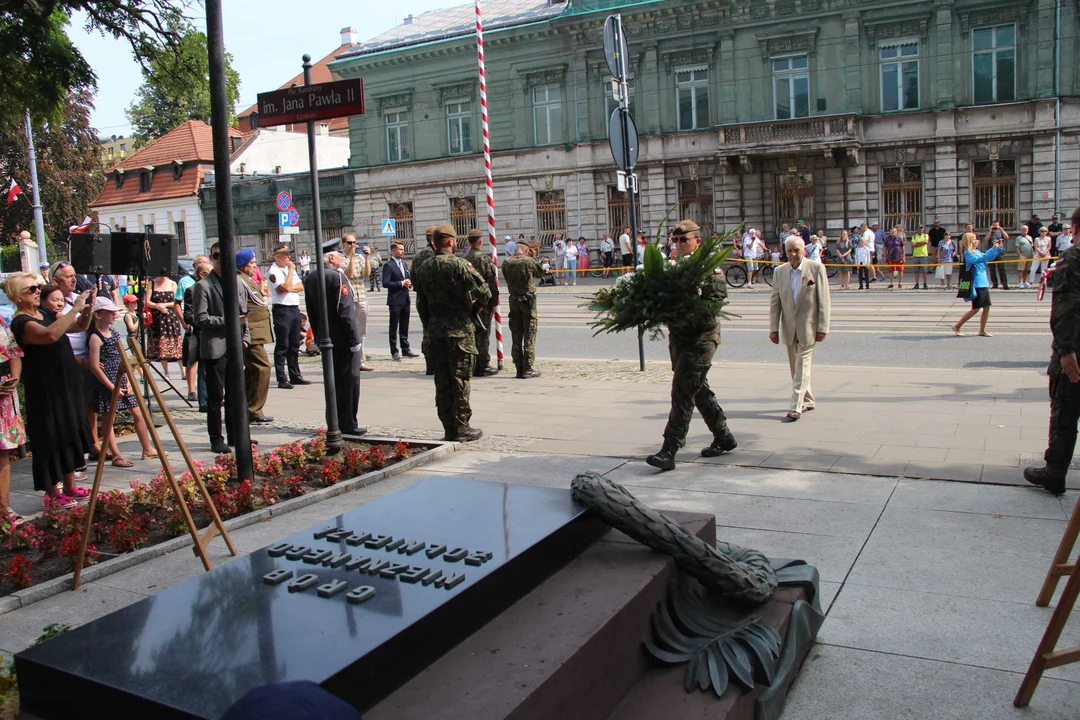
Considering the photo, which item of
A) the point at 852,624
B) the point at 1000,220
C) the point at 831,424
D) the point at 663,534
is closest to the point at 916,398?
the point at 831,424

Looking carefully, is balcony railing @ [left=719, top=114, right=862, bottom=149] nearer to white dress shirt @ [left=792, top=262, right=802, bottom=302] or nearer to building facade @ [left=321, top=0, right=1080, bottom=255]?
building facade @ [left=321, top=0, right=1080, bottom=255]

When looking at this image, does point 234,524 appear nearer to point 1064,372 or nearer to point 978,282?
point 1064,372

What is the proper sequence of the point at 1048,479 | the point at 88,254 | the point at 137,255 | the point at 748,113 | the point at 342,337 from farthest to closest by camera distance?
the point at 748,113 → the point at 88,254 → the point at 137,255 → the point at 342,337 → the point at 1048,479

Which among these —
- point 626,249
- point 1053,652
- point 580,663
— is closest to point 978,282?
point 1053,652

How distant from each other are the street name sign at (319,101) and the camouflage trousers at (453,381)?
228cm

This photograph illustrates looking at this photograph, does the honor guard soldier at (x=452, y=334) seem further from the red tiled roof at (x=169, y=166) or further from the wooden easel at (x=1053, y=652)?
the red tiled roof at (x=169, y=166)

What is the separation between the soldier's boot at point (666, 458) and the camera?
7.68 m

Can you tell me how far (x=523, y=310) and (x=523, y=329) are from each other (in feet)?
0.87

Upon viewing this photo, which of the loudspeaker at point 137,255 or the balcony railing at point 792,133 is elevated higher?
the balcony railing at point 792,133

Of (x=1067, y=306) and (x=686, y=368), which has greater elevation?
(x=1067, y=306)

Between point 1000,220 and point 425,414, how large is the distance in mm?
30192

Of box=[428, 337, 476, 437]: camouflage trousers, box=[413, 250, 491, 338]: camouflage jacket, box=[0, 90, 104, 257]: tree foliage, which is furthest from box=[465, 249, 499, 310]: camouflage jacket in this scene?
box=[0, 90, 104, 257]: tree foliage

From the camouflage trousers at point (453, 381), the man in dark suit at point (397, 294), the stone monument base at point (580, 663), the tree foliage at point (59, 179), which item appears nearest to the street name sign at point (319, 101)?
the camouflage trousers at point (453, 381)

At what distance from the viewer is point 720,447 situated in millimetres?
8188
